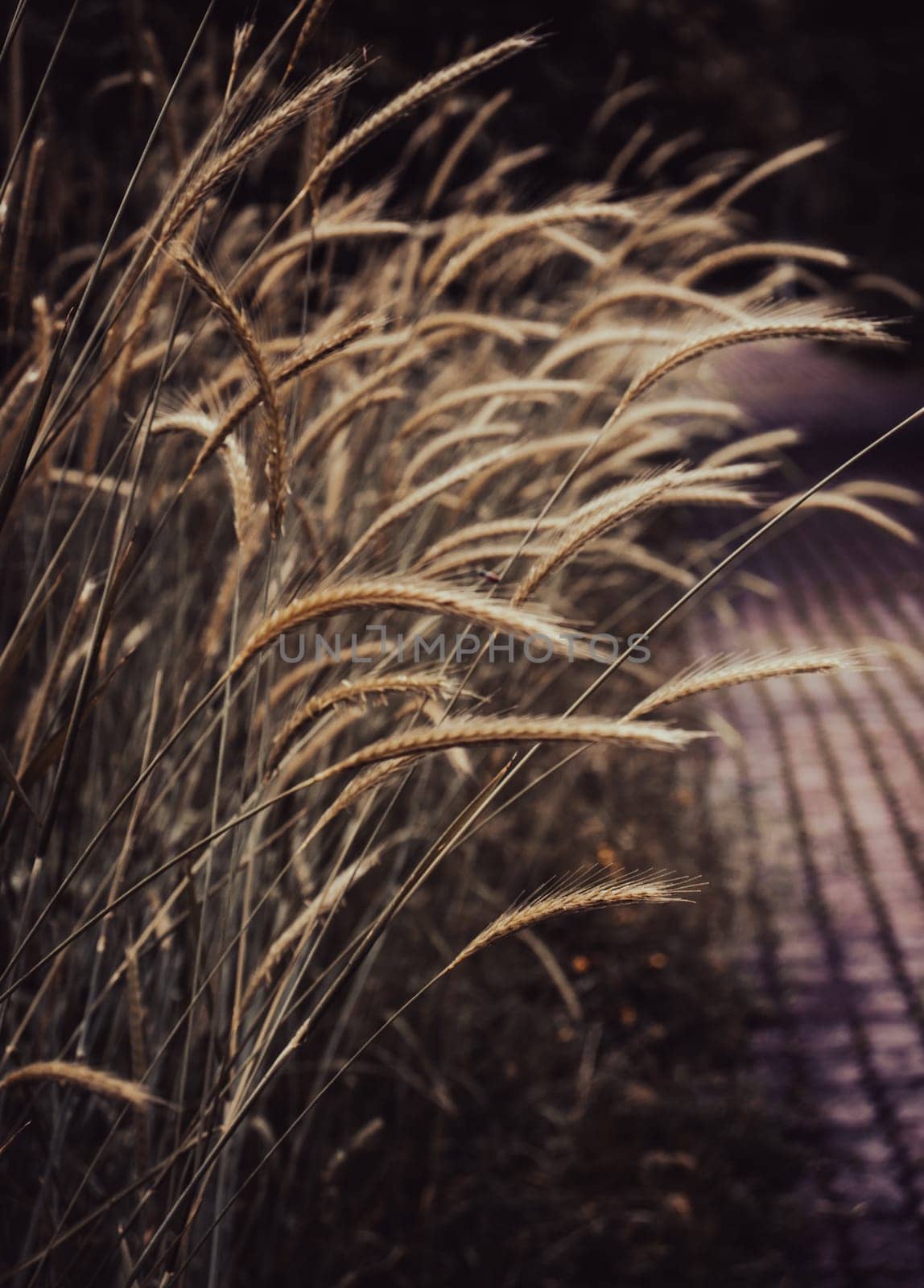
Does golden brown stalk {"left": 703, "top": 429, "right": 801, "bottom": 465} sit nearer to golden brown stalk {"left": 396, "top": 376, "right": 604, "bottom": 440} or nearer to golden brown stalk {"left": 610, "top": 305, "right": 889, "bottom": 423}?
golden brown stalk {"left": 396, "top": 376, "right": 604, "bottom": 440}

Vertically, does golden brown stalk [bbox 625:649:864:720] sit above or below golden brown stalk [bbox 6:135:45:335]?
below

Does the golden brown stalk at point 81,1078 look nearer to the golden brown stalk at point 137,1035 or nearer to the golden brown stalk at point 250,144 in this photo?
the golden brown stalk at point 137,1035

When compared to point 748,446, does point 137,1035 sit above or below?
below

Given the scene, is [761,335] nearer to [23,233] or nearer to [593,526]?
[593,526]

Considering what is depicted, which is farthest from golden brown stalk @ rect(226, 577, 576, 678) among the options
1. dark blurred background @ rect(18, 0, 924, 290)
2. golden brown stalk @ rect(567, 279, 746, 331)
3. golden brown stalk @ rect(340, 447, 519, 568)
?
golden brown stalk @ rect(567, 279, 746, 331)

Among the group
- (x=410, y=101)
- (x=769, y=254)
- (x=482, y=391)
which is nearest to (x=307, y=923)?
(x=482, y=391)

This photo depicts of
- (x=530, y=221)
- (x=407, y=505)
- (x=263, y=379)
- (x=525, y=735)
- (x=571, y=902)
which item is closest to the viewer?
(x=525, y=735)

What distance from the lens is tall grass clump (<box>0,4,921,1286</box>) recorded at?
1.12 metres

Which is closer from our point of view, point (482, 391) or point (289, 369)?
point (289, 369)

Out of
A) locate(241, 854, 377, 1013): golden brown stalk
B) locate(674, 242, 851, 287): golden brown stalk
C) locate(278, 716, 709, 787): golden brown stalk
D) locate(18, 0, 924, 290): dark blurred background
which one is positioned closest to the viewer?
locate(278, 716, 709, 787): golden brown stalk

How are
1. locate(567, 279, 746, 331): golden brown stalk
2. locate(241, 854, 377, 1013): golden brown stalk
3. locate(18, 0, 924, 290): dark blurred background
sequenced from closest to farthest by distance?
1. locate(241, 854, 377, 1013): golden brown stalk
2. locate(567, 279, 746, 331): golden brown stalk
3. locate(18, 0, 924, 290): dark blurred background

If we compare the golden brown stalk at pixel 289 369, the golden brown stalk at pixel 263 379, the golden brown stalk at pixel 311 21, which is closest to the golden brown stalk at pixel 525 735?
the golden brown stalk at pixel 263 379

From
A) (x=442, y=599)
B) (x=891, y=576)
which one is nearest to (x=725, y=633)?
(x=891, y=576)

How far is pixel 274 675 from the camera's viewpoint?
2.42 metres
